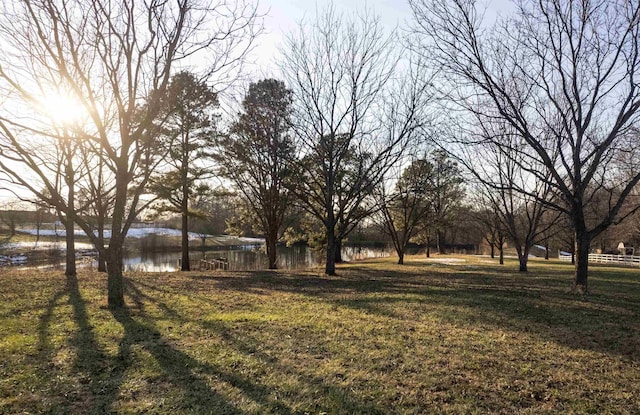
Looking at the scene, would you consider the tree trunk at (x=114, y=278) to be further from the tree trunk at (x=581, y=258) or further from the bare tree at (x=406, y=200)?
the bare tree at (x=406, y=200)

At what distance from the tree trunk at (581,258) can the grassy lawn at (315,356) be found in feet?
3.42

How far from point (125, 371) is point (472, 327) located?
15.2 feet

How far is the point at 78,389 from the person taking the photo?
10.7ft

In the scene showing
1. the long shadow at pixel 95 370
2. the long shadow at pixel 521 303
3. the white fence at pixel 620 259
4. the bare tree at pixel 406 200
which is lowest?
the white fence at pixel 620 259

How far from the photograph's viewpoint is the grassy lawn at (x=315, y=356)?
3.12m

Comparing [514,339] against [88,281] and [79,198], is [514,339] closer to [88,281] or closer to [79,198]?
[88,281]

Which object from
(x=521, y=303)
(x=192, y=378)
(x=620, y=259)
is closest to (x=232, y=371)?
(x=192, y=378)

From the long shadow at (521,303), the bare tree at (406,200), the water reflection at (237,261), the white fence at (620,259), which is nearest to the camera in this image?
the long shadow at (521,303)

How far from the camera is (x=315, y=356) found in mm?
4230

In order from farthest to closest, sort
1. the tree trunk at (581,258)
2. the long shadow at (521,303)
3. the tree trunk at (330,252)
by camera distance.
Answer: the tree trunk at (330,252)
the tree trunk at (581,258)
the long shadow at (521,303)

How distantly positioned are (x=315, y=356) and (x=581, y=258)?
25.1 feet

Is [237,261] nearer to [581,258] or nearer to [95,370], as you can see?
[581,258]

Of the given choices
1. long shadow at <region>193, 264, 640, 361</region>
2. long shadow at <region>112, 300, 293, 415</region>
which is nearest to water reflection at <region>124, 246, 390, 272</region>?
long shadow at <region>193, 264, 640, 361</region>

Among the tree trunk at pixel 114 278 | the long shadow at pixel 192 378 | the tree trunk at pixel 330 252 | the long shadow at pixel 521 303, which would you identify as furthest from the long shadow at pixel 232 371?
the tree trunk at pixel 330 252
